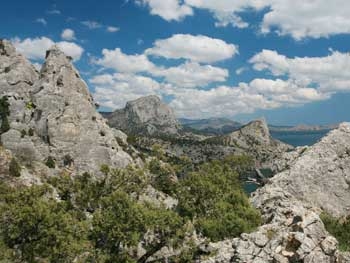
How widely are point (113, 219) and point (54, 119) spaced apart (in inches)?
3002

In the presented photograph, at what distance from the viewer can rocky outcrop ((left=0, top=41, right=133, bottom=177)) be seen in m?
123

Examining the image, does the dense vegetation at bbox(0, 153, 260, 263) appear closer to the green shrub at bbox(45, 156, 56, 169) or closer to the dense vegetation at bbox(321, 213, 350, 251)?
the dense vegetation at bbox(321, 213, 350, 251)

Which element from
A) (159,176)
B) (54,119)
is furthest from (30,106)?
(159,176)

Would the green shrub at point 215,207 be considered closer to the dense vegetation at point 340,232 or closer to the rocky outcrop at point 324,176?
the dense vegetation at point 340,232

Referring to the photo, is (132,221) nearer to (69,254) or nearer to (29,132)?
(69,254)

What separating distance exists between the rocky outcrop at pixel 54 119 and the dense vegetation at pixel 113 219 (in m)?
35.0

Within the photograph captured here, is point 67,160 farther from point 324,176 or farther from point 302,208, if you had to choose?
point 302,208

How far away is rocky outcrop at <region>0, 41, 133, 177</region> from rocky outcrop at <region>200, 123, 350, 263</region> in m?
49.7

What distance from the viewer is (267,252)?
5062 centimetres

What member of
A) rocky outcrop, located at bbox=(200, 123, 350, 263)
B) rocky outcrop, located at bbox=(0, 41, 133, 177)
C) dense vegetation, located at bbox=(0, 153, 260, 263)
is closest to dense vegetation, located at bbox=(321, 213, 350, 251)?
rocky outcrop, located at bbox=(200, 123, 350, 263)

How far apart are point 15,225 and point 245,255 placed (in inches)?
1149

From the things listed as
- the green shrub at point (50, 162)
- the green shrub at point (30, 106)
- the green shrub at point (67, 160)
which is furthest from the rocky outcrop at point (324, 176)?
the green shrub at point (30, 106)

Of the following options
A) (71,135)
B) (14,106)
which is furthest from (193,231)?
(14,106)

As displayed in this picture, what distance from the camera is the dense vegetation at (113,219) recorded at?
57.3 meters
